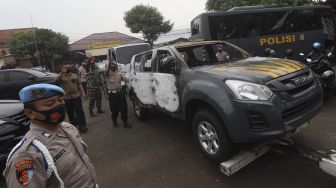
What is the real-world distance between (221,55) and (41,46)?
29.9m

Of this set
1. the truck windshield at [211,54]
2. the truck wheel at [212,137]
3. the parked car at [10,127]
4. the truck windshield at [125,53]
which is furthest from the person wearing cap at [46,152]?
the truck windshield at [125,53]

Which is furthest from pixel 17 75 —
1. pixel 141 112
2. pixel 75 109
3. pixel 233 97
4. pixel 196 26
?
pixel 233 97

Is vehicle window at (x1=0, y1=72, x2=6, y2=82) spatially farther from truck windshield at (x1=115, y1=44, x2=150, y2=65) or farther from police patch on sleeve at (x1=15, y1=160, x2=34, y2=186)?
police patch on sleeve at (x1=15, y1=160, x2=34, y2=186)

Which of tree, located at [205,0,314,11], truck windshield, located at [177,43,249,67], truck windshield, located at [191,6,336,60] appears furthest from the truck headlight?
tree, located at [205,0,314,11]

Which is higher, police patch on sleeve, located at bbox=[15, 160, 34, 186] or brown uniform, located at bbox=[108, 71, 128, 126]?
police patch on sleeve, located at bbox=[15, 160, 34, 186]

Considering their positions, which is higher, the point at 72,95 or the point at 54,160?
the point at 54,160

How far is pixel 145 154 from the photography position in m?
4.71

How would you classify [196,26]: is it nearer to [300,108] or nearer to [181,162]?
[181,162]

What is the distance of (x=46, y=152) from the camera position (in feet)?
5.09

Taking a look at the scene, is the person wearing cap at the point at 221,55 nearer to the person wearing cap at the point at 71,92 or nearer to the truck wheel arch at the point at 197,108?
the truck wheel arch at the point at 197,108

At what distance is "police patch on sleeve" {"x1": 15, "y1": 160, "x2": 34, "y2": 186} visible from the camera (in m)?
1.43

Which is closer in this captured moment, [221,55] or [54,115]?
[54,115]

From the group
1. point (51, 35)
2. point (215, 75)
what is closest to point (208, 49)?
point (215, 75)

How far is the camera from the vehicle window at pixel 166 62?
4457 mm
